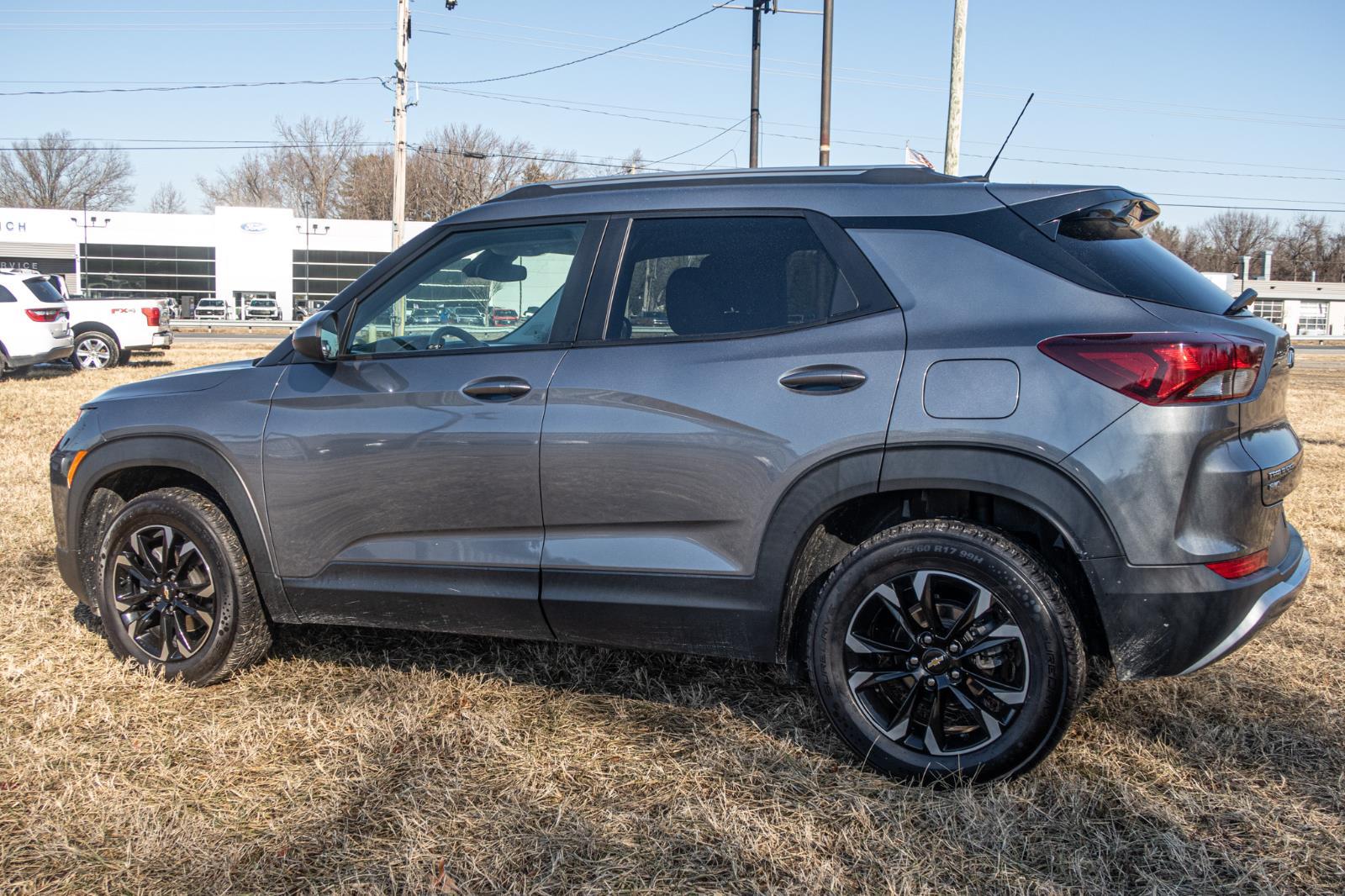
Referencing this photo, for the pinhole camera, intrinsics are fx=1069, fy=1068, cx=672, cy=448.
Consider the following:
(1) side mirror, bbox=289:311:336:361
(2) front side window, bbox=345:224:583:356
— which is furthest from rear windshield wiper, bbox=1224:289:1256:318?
(1) side mirror, bbox=289:311:336:361

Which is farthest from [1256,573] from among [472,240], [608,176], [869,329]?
[472,240]

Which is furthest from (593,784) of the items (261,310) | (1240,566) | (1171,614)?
(261,310)

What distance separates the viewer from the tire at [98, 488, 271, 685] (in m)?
3.90

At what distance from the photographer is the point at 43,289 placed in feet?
56.0

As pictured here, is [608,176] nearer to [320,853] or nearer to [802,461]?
[802,461]

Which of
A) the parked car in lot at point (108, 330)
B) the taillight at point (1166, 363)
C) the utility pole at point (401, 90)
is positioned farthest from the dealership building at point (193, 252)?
the taillight at point (1166, 363)

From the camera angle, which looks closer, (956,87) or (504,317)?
(504,317)

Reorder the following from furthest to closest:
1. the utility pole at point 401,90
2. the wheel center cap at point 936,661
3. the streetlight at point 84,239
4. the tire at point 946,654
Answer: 1. the streetlight at point 84,239
2. the utility pole at point 401,90
3. the wheel center cap at point 936,661
4. the tire at point 946,654

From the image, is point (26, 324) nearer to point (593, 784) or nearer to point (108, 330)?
point (108, 330)

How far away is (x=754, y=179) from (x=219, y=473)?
7.14 feet

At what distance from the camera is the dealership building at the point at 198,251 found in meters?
64.4

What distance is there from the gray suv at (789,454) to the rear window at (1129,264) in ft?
0.03

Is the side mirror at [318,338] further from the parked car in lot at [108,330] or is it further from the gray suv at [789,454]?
the parked car in lot at [108,330]

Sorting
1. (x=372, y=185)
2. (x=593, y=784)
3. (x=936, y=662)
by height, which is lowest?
(x=593, y=784)
